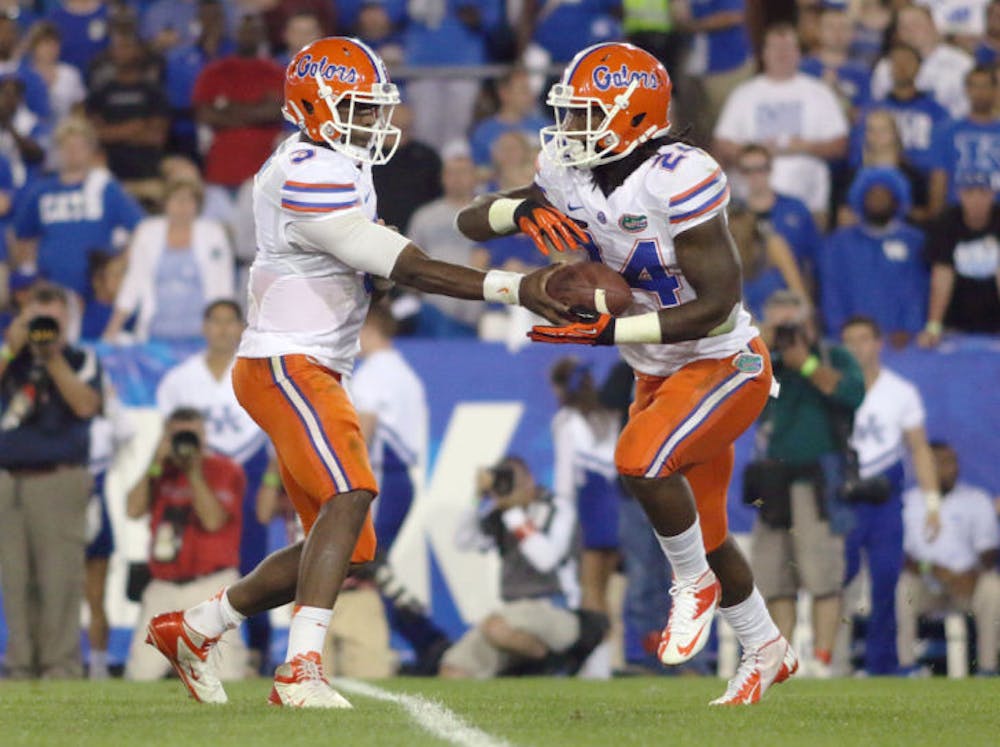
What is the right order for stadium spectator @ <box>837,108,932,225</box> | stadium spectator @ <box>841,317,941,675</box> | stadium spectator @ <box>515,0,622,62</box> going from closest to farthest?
stadium spectator @ <box>841,317,941,675</box> < stadium spectator @ <box>837,108,932,225</box> < stadium spectator @ <box>515,0,622,62</box>

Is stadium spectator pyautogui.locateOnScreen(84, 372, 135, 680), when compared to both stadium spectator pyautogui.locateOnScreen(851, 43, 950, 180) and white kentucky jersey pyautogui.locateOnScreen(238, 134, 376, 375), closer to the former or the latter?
white kentucky jersey pyautogui.locateOnScreen(238, 134, 376, 375)

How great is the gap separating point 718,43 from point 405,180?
2.41m

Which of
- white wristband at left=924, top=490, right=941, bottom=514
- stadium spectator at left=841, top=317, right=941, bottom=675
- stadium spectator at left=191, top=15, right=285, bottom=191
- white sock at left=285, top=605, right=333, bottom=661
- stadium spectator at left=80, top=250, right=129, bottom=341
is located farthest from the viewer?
stadium spectator at left=191, top=15, right=285, bottom=191

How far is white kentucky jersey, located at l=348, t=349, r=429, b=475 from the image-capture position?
34.3 feet

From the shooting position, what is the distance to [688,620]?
637cm

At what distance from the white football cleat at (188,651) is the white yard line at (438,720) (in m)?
0.64

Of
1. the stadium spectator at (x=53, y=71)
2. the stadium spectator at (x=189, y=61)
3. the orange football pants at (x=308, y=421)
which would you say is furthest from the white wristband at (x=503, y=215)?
the stadium spectator at (x=53, y=71)

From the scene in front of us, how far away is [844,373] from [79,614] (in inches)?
153

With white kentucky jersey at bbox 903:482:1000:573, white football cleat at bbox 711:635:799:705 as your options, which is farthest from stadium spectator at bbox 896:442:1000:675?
white football cleat at bbox 711:635:799:705

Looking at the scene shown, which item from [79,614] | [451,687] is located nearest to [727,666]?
[451,687]

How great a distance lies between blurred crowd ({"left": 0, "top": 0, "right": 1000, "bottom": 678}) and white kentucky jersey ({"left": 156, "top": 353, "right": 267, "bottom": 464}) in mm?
13

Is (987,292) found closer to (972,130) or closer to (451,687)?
(972,130)

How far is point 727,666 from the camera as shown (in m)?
10.3

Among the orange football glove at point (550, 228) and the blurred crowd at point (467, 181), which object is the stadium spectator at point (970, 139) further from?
the orange football glove at point (550, 228)
